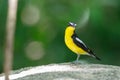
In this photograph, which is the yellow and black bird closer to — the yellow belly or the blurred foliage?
the yellow belly

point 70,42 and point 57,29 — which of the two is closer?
point 70,42

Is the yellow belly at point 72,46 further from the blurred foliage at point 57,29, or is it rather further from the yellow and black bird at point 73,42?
the blurred foliage at point 57,29

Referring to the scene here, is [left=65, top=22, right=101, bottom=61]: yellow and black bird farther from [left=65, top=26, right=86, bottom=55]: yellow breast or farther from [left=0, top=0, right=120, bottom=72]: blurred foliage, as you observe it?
Answer: [left=0, top=0, right=120, bottom=72]: blurred foliage

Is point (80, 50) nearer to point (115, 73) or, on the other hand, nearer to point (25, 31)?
point (115, 73)

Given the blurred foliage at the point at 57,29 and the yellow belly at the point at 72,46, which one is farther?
the blurred foliage at the point at 57,29

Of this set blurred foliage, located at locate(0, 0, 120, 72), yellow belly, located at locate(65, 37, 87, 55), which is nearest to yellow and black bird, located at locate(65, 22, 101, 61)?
yellow belly, located at locate(65, 37, 87, 55)

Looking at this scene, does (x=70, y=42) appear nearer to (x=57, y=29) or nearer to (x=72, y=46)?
(x=72, y=46)

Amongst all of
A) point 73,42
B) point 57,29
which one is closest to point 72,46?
point 73,42

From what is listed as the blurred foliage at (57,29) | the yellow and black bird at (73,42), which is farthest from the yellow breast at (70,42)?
the blurred foliage at (57,29)

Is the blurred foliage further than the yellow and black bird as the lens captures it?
Yes
